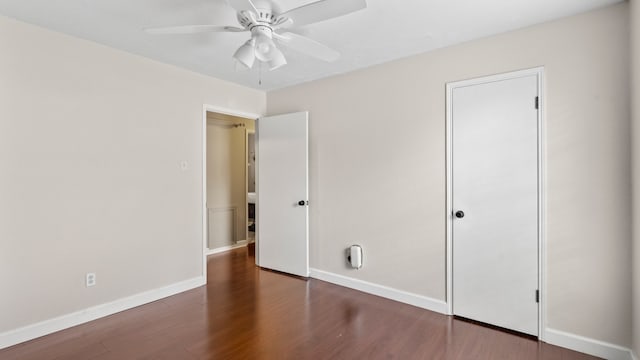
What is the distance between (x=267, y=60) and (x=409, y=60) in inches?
61.9

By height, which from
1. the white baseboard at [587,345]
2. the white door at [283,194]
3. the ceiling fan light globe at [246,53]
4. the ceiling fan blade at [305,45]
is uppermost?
the ceiling fan blade at [305,45]

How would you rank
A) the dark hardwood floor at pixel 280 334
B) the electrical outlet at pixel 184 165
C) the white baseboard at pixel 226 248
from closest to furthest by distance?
the dark hardwood floor at pixel 280 334 < the electrical outlet at pixel 184 165 < the white baseboard at pixel 226 248

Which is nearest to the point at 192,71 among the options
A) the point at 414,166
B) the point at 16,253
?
Answer: the point at 16,253

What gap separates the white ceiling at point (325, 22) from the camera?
84.3 inches

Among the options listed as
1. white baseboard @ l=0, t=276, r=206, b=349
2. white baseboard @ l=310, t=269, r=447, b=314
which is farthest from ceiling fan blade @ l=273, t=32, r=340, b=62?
white baseboard @ l=0, t=276, r=206, b=349

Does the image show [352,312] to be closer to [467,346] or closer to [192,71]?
[467,346]

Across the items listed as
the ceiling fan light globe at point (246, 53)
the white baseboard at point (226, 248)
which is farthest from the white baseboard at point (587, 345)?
the white baseboard at point (226, 248)

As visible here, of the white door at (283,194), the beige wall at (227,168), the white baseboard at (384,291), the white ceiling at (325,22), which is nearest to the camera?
the white ceiling at (325,22)

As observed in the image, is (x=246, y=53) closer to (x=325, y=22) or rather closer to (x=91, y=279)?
(x=325, y=22)

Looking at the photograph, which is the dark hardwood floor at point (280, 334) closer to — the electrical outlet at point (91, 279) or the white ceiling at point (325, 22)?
the electrical outlet at point (91, 279)

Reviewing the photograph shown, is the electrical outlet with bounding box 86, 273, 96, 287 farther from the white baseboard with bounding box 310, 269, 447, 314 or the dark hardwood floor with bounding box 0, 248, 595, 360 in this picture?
the white baseboard with bounding box 310, 269, 447, 314

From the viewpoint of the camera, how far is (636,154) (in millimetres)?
1979

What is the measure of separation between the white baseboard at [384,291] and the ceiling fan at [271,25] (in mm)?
2398

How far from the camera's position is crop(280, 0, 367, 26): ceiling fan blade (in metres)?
1.58
